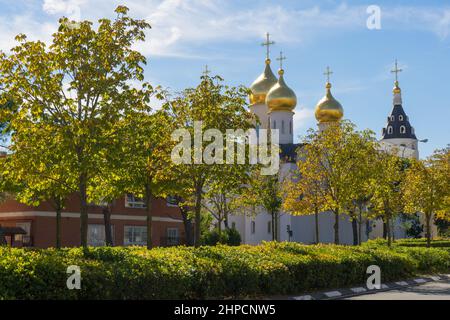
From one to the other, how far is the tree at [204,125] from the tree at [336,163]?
24.0 ft

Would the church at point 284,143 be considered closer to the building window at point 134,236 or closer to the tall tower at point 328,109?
the tall tower at point 328,109

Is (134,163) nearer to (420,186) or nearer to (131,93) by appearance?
(131,93)

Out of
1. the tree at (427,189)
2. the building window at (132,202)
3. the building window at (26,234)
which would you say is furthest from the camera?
the building window at (132,202)

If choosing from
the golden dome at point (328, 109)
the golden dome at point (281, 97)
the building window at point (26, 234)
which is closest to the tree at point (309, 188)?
the building window at point (26, 234)

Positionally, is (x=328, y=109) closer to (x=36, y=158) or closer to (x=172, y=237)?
(x=172, y=237)

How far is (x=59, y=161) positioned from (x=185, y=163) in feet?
15.8

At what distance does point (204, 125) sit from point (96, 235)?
2051cm

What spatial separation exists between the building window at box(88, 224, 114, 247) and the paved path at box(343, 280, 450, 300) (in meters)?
21.8

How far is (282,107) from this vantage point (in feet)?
199

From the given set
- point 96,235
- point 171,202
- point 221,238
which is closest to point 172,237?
point 171,202

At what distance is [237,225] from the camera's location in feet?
203

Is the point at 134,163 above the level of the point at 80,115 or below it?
below

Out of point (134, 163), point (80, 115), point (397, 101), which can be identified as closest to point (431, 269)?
point (134, 163)

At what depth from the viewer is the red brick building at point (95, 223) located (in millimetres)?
33125
